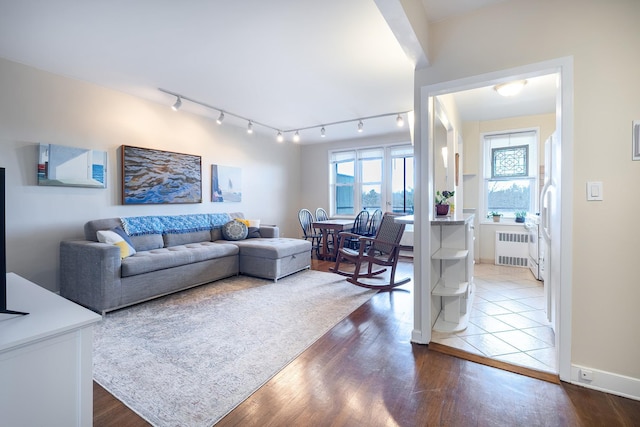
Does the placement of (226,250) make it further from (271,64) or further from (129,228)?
(271,64)

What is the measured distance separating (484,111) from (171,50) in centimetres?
433

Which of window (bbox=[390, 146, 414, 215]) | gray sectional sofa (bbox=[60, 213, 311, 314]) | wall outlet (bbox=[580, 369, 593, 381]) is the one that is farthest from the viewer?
window (bbox=[390, 146, 414, 215])

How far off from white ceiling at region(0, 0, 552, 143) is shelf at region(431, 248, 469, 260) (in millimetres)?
1870

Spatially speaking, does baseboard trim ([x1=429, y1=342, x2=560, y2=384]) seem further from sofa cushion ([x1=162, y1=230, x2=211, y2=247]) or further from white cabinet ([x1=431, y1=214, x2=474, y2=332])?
sofa cushion ([x1=162, y1=230, x2=211, y2=247])

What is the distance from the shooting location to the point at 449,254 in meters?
2.49

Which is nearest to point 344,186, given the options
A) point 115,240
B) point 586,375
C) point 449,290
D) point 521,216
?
point 521,216

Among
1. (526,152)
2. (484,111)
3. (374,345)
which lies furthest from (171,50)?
(526,152)

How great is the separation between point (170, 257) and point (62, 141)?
6.00 ft

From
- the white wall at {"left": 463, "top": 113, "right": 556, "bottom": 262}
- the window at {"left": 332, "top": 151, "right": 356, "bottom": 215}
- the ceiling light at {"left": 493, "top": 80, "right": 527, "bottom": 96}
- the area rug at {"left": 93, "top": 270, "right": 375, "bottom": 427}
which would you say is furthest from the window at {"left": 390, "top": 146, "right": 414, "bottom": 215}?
the area rug at {"left": 93, "top": 270, "right": 375, "bottom": 427}

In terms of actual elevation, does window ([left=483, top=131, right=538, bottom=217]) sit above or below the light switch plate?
above

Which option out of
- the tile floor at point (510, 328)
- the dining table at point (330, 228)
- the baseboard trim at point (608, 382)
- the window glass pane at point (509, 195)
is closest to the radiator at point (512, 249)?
the window glass pane at point (509, 195)

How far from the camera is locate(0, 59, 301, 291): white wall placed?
3016 millimetres

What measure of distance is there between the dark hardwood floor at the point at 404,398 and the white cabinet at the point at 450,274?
0.54m

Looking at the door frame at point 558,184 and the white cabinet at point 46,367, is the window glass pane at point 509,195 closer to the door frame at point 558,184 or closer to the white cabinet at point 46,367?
the door frame at point 558,184
